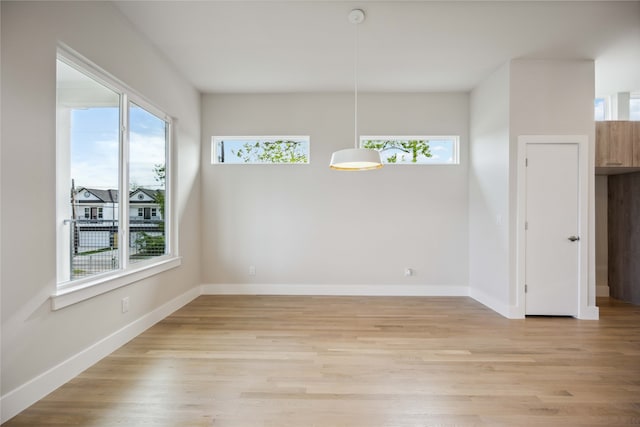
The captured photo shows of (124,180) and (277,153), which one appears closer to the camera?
(124,180)

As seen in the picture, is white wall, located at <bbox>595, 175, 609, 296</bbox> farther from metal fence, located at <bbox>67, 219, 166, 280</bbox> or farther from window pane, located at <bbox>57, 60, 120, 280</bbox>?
window pane, located at <bbox>57, 60, 120, 280</bbox>

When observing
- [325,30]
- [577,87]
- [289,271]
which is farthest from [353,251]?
[577,87]

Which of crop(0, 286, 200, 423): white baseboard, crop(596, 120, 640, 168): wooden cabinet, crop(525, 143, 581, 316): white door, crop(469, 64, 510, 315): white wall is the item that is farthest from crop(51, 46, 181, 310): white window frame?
crop(596, 120, 640, 168): wooden cabinet

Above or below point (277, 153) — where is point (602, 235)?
below

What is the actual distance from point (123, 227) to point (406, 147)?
384cm

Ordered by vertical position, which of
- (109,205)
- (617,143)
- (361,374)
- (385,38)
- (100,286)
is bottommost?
(361,374)

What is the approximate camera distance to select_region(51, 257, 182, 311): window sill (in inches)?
90.4

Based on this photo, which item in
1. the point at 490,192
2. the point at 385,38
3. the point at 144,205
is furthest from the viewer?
the point at 490,192

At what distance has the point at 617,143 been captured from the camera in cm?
403

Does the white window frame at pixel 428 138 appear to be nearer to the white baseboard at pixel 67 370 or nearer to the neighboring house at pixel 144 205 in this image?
the neighboring house at pixel 144 205

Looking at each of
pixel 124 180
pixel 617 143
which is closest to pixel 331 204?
pixel 124 180

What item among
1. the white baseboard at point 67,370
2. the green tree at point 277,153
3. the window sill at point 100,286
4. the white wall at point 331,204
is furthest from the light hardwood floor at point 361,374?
the green tree at point 277,153

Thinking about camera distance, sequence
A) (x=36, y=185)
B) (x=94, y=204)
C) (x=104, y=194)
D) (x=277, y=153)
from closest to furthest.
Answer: (x=36, y=185) → (x=94, y=204) → (x=104, y=194) → (x=277, y=153)

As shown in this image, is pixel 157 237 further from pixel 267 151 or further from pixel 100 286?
pixel 267 151
